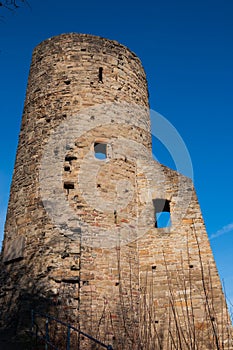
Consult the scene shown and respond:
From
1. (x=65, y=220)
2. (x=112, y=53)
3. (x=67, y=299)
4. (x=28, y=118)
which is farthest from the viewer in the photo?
(x=112, y=53)

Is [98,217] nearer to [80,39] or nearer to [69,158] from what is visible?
[69,158]

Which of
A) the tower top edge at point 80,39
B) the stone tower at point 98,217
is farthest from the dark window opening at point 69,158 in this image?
the tower top edge at point 80,39

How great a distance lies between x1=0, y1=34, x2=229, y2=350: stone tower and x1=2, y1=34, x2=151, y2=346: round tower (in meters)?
0.02

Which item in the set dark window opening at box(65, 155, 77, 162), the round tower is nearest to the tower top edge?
the round tower

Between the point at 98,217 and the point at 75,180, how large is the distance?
3.34 ft

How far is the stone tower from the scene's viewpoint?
720 centimetres

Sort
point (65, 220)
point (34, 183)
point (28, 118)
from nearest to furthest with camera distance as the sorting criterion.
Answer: point (65, 220) → point (34, 183) → point (28, 118)

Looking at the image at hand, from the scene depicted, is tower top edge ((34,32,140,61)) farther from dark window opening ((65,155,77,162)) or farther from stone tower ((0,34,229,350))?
dark window opening ((65,155,77,162))

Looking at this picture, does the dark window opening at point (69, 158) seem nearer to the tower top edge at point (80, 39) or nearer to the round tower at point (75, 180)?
the round tower at point (75, 180)

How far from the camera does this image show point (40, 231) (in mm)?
7773

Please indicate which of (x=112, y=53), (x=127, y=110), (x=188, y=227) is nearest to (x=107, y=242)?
(x=188, y=227)

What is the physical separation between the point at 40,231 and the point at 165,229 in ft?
9.80

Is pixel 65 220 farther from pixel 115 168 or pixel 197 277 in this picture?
pixel 197 277

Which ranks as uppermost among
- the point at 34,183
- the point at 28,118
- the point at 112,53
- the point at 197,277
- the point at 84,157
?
the point at 112,53
